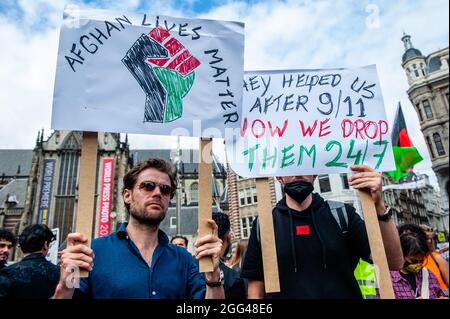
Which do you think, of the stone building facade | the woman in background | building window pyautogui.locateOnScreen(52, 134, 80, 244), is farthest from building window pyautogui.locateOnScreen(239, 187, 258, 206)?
the woman in background

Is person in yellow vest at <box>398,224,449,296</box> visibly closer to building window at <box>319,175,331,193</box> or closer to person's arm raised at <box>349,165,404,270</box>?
person's arm raised at <box>349,165,404,270</box>

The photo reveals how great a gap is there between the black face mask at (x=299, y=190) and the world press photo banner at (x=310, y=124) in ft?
0.36

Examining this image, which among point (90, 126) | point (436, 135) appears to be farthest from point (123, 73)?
point (436, 135)

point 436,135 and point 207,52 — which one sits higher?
point 436,135

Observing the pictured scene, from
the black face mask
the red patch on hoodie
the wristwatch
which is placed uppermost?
the black face mask

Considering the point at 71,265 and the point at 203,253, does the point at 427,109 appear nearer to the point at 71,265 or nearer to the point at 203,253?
the point at 203,253

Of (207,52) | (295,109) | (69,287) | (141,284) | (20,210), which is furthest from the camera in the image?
(20,210)

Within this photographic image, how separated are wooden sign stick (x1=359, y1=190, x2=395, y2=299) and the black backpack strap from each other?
0.24 meters

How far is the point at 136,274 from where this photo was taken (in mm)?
1844

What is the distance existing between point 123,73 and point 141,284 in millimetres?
1349

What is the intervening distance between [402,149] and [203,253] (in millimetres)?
6762

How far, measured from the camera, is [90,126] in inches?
77.1

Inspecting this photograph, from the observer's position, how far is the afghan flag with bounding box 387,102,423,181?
271 inches
